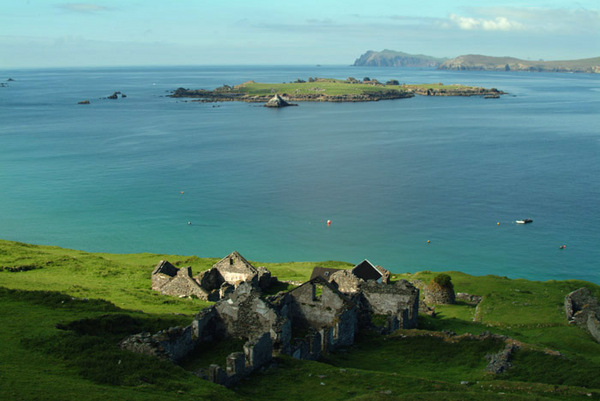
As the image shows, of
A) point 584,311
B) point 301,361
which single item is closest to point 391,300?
point 301,361

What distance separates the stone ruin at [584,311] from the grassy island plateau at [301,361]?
0.76 m

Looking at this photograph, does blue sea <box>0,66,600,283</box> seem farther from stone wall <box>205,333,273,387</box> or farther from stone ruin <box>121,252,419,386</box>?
stone wall <box>205,333,273,387</box>

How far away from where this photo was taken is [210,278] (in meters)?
49.1

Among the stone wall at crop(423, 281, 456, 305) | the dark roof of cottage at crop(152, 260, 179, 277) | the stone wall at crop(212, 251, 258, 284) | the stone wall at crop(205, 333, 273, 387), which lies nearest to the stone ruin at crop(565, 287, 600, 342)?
the stone wall at crop(423, 281, 456, 305)

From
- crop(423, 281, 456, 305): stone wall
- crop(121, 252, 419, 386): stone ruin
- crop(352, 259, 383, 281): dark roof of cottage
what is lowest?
crop(423, 281, 456, 305): stone wall

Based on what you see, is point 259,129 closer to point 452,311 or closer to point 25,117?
→ point 25,117

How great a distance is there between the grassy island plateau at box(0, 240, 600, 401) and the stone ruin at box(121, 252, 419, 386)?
756 mm

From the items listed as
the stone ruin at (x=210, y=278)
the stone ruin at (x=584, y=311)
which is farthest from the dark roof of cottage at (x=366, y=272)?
the stone ruin at (x=584, y=311)

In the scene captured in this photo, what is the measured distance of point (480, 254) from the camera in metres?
72.0

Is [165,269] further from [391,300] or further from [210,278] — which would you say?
[391,300]

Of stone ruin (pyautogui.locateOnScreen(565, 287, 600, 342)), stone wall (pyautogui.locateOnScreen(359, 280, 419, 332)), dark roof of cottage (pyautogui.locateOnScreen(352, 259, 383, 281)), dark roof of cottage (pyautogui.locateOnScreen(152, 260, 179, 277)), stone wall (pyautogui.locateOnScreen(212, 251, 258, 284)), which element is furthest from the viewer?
dark roof of cottage (pyautogui.locateOnScreen(152, 260, 179, 277))

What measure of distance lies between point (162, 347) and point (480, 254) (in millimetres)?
55681

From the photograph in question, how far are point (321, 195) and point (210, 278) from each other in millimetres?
50201

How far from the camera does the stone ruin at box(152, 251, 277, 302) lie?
4703 cm
